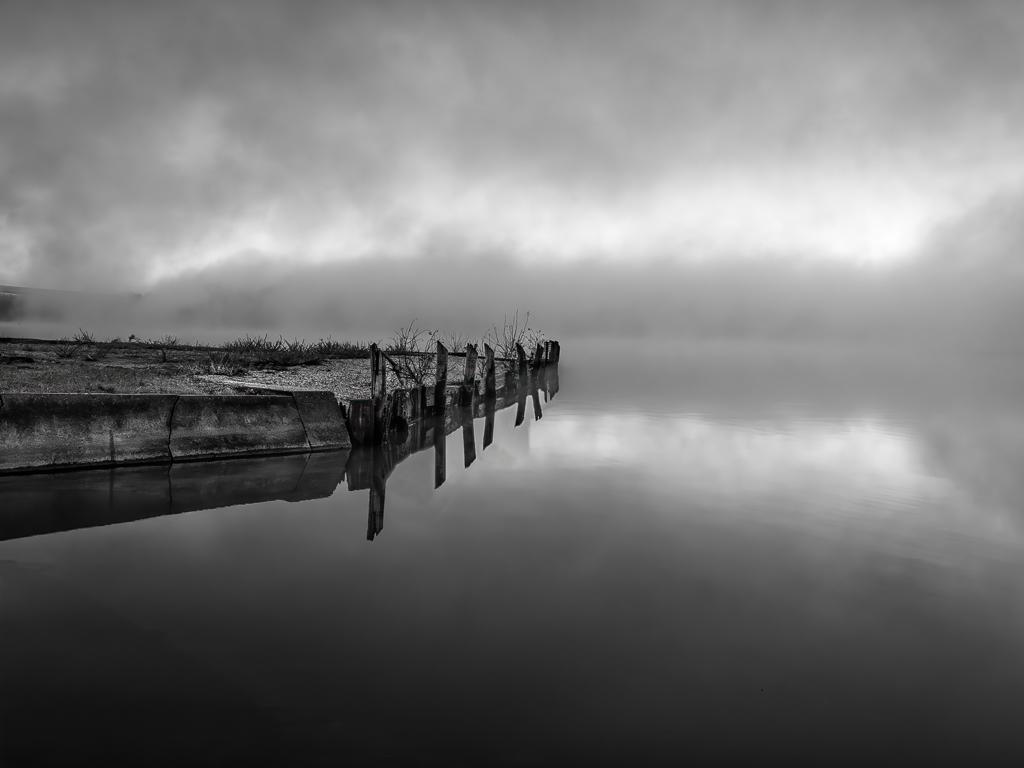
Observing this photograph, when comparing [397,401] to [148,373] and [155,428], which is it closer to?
[155,428]

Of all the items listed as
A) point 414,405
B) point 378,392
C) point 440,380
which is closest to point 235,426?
point 378,392

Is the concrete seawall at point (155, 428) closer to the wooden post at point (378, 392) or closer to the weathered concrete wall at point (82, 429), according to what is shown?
the weathered concrete wall at point (82, 429)

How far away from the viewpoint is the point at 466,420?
15289 millimetres

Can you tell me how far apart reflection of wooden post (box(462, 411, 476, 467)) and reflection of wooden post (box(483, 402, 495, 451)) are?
0.30 m

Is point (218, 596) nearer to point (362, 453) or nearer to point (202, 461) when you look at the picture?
point (202, 461)

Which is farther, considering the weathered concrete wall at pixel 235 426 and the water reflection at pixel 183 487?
the weathered concrete wall at pixel 235 426

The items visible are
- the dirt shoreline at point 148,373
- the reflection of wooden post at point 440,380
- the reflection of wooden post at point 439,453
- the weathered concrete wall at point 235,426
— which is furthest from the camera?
the reflection of wooden post at point 440,380

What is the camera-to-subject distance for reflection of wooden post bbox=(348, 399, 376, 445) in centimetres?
1003

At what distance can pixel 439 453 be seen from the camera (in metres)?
11.0

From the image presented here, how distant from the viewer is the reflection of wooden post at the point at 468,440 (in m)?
11.0

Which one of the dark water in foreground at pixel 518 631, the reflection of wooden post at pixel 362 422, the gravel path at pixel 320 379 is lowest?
the dark water in foreground at pixel 518 631

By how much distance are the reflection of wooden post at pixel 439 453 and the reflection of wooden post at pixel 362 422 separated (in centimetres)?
119

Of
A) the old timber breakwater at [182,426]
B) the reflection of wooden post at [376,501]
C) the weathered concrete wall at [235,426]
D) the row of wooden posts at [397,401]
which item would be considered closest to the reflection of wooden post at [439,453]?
the row of wooden posts at [397,401]

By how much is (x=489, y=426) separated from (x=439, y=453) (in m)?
3.76
